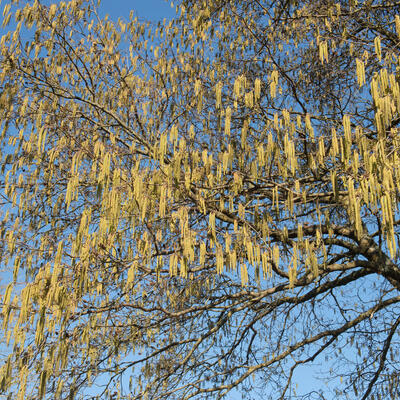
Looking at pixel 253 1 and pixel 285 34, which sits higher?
pixel 253 1

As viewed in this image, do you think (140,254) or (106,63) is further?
(106,63)

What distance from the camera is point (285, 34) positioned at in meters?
4.68

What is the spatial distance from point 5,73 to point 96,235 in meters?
1.90

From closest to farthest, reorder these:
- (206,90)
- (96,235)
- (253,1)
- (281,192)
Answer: (96,235), (281,192), (206,90), (253,1)

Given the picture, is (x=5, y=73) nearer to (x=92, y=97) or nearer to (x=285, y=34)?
(x=92, y=97)

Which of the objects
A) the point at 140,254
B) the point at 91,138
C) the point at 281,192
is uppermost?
the point at 91,138

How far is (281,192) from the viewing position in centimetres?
416

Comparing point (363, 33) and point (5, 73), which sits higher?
point (363, 33)

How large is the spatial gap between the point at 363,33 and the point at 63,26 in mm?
2615

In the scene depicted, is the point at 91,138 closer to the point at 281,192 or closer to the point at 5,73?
the point at 5,73

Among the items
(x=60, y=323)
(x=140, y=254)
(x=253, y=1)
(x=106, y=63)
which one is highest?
(x=253, y=1)

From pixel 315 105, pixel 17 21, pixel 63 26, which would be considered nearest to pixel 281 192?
pixel 315 105

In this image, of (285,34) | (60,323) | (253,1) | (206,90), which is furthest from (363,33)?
(60,323)

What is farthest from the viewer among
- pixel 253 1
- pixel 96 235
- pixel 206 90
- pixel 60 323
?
pixel 253 1
